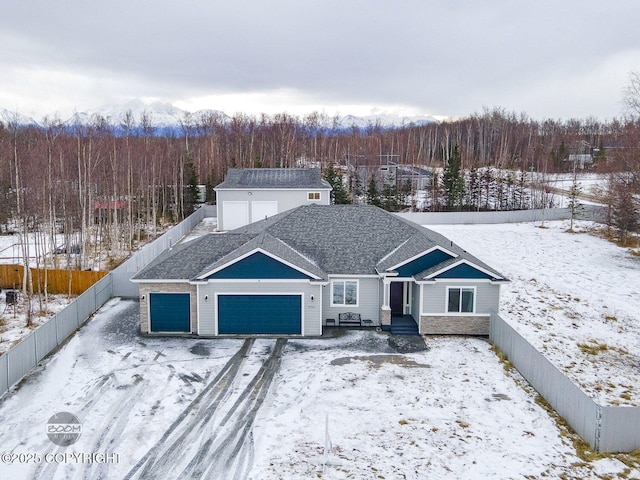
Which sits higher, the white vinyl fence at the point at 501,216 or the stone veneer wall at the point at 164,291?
the white vinyl fence at the point at 501,216

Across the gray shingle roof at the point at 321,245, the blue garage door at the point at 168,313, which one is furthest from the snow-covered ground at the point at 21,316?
the gray shingle roof at the point at 321,245

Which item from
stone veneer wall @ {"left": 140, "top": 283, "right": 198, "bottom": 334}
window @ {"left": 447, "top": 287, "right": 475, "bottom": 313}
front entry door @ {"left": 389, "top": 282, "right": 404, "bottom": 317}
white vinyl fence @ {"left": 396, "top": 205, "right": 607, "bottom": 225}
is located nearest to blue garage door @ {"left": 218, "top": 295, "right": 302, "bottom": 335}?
stone veneer wall @ {"left": 140, "top": 283, "right": 198, "bottom": 334}

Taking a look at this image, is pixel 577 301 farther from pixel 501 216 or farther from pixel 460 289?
pixel 501 216

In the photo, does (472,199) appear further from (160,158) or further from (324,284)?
(324,284)

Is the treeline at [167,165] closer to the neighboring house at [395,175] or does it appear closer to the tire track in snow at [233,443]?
the neighboring house at [395,175]

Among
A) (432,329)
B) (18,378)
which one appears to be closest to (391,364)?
(432,329)

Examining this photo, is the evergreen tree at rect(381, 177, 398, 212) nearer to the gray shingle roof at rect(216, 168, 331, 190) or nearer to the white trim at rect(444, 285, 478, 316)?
the gray shingle roof at rect(216, 168, 331, 190)
